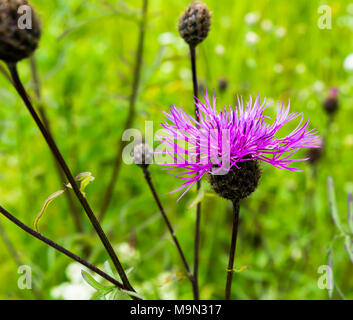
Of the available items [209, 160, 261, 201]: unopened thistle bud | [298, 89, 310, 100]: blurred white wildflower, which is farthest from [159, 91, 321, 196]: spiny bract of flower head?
[298, 89, 310, 100]: blurred white wildflower

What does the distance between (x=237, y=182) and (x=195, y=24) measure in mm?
453

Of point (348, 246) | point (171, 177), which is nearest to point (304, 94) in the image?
point (171, 177)

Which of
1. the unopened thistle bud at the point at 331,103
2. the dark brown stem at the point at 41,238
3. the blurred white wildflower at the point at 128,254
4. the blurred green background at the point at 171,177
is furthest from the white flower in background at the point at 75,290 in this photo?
the unopened thistle bud at the point at 331,103

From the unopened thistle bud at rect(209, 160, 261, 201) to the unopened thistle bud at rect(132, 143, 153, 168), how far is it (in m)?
0.27

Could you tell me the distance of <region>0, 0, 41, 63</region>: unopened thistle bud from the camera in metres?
0.68

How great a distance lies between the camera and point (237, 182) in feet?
2.77

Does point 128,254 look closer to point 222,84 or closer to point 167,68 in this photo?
point 222,84

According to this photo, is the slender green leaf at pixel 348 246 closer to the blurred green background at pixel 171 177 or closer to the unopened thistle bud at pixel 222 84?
the blurred green background at pixel 171 177

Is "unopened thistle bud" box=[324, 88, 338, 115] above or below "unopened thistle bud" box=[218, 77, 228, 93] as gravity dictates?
below

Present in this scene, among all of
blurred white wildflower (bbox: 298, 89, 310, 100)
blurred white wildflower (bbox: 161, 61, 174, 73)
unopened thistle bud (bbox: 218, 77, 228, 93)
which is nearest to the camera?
unopened thistle bud (bbox: 218, 77, 228, 93)

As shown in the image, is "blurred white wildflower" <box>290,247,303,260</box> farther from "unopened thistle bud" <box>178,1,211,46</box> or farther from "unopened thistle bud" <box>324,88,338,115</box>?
"unopened thistle bud" <box>178,1,211,46</box>

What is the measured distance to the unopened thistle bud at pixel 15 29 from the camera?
679 mm

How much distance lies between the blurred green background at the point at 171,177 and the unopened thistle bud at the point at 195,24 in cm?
59

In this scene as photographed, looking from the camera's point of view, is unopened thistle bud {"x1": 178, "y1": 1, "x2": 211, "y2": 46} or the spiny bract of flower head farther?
unopened thistle bud {"x1": 178, "y1": 1, "x2": 211, "y2": 46}
